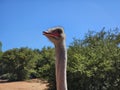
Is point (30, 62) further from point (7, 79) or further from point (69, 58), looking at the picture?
point (69, 58)

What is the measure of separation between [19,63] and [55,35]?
3175 centimetres

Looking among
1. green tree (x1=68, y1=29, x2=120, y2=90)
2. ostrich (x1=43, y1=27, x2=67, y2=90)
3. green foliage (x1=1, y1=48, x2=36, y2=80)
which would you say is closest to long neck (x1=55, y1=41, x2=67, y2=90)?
ostrich (x1=43, y1=27, x2=67, y2=90)

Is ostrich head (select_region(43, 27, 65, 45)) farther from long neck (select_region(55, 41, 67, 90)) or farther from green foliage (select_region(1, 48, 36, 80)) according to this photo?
green foliage (select_region(1, 48, 36, 80))

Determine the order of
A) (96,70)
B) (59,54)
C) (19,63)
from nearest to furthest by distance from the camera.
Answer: (59,54)
(96,70)
(19,63)

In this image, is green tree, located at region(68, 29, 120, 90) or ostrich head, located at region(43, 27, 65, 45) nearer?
ostrich head, located at region(43, 27, 65, 45)

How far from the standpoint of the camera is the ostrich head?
3.51 meters

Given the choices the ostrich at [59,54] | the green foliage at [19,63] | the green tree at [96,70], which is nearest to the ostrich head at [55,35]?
the ostrich at [59,54]

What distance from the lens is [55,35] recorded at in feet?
11.7

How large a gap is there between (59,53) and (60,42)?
11 centimetres

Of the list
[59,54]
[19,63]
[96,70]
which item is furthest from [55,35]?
[19,63]

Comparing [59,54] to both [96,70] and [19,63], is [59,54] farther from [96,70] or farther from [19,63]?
[19,63]

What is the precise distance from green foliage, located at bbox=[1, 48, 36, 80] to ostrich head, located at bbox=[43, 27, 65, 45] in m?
30.9

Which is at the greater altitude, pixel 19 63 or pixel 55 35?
pixel 19 63

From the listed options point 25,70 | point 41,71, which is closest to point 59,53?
point 41,71
